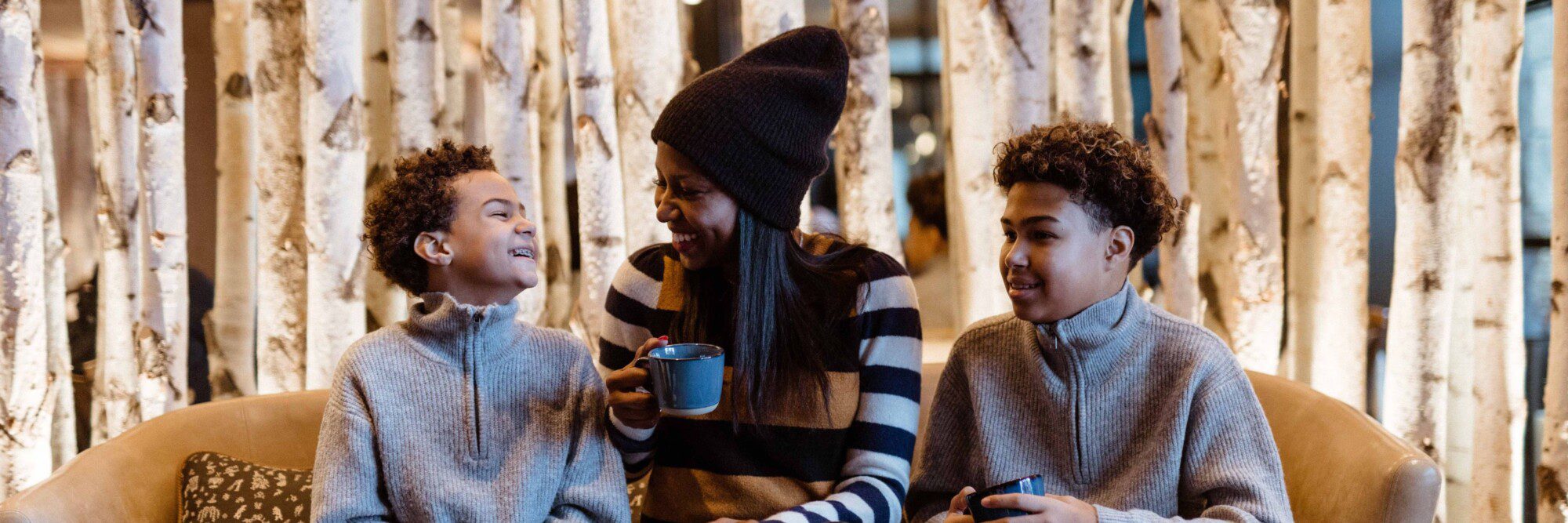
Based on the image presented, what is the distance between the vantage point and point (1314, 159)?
2.35 meters

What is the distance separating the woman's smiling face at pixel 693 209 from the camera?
137 cm

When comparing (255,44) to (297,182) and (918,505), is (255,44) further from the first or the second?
(918,505)

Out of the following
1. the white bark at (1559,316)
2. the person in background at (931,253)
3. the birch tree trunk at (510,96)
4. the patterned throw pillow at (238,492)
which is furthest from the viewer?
the person in background at (931,253)

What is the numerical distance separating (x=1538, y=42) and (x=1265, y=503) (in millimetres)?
2033

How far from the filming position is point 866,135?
229cm

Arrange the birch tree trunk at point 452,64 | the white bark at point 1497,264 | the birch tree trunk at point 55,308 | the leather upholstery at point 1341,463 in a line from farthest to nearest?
the birch tree trunk at point 452,64, the birch tree trunk at point 55,308, the white bark at point 1497,264, the leather upholstery at point 1341,463

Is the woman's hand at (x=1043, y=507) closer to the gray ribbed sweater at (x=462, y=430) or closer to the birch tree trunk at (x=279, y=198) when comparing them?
the gray ribbed sweater at (x=462, y=430)

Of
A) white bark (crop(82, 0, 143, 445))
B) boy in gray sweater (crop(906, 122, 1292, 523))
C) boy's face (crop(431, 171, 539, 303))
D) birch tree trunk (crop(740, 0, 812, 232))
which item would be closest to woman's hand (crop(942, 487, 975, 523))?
boy in gray sweater (crop(906, 122, 1292, 523))

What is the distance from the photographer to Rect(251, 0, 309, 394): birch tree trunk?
2402mm

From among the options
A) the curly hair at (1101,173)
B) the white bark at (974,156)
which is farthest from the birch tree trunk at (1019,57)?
the curly hair at (1101,173)

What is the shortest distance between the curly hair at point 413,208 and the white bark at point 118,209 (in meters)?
1.31

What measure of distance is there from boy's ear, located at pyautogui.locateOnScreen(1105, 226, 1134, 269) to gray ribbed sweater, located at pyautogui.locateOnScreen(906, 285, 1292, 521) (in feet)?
0.15

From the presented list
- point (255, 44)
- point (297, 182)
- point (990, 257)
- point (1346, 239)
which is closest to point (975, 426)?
point (990, 257)

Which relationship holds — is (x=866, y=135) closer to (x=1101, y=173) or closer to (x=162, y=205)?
(x=1101, y=173)
